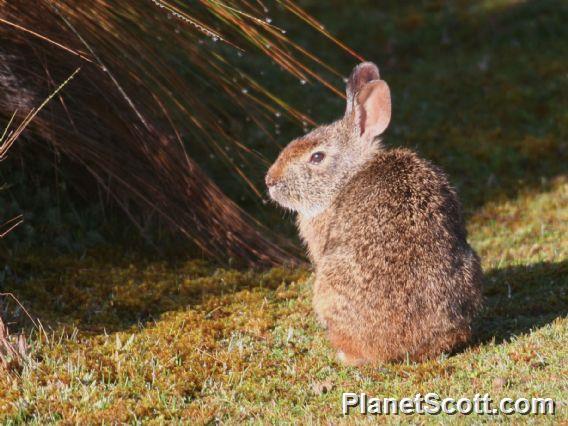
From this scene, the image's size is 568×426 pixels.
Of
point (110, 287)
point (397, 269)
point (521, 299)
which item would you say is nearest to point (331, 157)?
point (397, 269)

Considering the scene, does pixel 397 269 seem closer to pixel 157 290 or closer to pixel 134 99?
pixel 157 290

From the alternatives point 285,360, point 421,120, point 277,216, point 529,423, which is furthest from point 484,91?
point 529,423

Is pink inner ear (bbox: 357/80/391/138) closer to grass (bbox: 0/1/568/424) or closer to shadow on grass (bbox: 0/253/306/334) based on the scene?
grass (bbox: 0/1/568/424)

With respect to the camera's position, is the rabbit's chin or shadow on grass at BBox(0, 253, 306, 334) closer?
shadow on grass at BBox(0, 253, 306, 334)

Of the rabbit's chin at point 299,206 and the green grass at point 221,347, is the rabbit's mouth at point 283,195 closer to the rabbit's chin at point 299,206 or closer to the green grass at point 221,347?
the rabbit's chin at point 299,206

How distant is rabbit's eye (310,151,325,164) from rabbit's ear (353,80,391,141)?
429 mm

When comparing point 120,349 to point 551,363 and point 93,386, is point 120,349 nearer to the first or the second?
point 93,386

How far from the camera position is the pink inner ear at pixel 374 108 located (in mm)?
8023

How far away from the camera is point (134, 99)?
893cm

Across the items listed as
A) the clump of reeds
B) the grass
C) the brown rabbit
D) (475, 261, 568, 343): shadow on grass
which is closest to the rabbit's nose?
the clump of reeds

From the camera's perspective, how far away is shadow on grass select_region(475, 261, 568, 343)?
7.83m

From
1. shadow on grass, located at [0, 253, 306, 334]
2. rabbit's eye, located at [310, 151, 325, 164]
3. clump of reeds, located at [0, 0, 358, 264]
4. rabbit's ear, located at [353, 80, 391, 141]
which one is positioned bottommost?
shadow on grass, located at [0, 253, 306, 334]

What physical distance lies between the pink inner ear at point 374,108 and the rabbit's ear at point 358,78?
0.12 metres

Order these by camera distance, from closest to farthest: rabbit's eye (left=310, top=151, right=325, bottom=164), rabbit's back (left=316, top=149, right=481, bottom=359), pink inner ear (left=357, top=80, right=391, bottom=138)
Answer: rabbit's back (left=316, top=149, right=481, bottom=359)
pink inner ear (left=357, top=80, right=391, bottom=138)
rabbit's eye (left=310, top=151, right=325, bottom=164)
